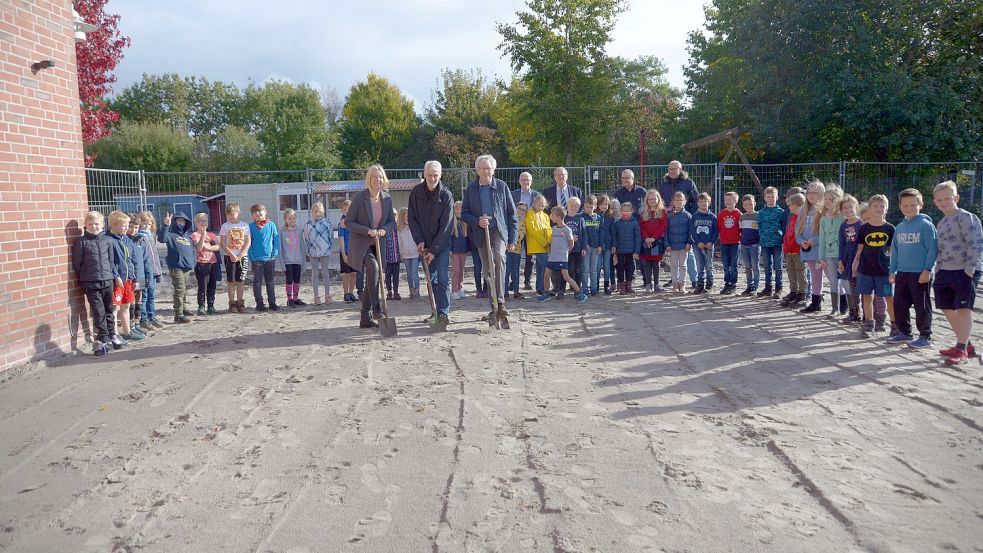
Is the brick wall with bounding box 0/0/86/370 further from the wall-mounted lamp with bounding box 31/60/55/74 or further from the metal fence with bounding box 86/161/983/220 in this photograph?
the metal fence with bounding box 86/161/983/220

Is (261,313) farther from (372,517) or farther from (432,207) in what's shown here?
(372,517)

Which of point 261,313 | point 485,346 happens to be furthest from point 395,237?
point 485,346

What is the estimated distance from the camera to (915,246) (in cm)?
668

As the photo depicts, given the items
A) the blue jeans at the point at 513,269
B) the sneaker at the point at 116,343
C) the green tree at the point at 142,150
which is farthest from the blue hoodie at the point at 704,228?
the green tree at the point at 142,150

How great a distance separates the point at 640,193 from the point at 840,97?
1244 cm

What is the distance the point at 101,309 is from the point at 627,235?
7.72 metres

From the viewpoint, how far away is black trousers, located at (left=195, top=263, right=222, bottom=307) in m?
9.91

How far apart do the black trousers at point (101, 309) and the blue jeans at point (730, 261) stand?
8.89m

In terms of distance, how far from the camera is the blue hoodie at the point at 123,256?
7.67 meters

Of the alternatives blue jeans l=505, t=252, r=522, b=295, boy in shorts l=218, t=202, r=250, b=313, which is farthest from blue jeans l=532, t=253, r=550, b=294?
boy in shorts l=218, t=202, r=250, b=313

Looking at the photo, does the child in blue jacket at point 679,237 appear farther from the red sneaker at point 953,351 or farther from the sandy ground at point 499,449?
the red sneaker at point 953,351

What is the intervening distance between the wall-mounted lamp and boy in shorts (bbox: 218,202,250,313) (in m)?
3.11

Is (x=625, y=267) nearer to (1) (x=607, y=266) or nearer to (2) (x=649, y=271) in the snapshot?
(1) (x=607, y=266)

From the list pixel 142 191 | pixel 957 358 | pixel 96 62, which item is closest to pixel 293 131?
pixel 96 62
